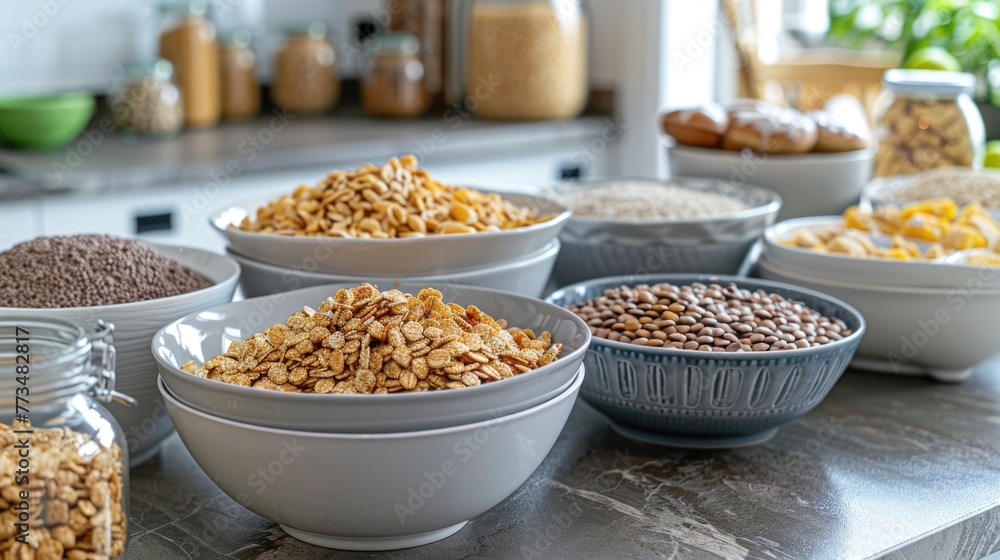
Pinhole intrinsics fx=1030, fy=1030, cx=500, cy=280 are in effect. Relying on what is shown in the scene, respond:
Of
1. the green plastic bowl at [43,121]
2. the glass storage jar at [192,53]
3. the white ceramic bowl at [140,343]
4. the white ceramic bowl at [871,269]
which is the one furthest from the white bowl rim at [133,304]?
the glass storage jar at [192,53]

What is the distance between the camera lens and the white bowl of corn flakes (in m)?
1.24

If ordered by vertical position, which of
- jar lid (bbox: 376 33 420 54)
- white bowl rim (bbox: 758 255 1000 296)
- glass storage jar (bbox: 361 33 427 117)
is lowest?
white bowl rim (bbox: 758 255 1000 296)

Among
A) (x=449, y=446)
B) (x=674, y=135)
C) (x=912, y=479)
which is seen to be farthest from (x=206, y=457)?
(x=674, y=135)

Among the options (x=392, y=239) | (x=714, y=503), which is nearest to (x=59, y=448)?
(x=392, y=239)

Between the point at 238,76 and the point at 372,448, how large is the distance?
265cm

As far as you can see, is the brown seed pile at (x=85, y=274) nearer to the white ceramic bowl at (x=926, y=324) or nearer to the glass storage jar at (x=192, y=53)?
the white ceramic bowl at (x=926, y=324)

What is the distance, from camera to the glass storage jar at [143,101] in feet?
9.22

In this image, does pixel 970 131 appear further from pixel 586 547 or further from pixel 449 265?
pixel 586 547

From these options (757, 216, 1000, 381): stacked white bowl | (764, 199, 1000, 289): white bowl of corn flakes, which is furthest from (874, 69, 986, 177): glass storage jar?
(757, 216, 1000, 381): stacked white bowl

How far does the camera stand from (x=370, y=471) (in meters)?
0.79

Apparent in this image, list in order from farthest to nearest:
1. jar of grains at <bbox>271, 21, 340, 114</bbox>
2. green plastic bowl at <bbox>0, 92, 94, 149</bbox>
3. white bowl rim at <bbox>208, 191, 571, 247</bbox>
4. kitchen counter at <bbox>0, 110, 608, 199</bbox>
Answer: jar of grains at <bbox>271, 21, 340, 114</bbox>
green plastic bowl at <bbox>0, 92, 94, 149</bbox>
kitchen counter at <bbox>0, 110, 608, 199</bbox>
white bowl rim at <bbox>208, 191, 571, 247</bbox>

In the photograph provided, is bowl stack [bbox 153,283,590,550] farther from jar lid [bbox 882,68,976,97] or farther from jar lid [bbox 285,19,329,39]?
jar lid [bbox 285,19,329,39]

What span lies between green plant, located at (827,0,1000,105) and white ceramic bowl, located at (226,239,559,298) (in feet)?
5.33

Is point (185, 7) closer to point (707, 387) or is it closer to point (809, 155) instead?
point (809, 155)
